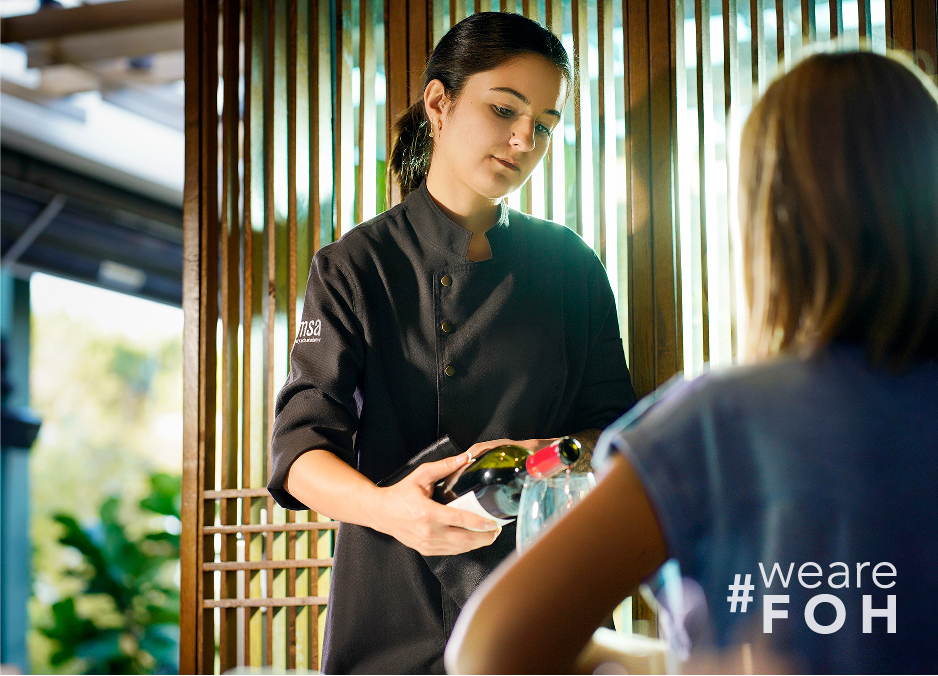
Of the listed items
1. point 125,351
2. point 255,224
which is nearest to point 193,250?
point 255,224

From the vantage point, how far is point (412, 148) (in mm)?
1758

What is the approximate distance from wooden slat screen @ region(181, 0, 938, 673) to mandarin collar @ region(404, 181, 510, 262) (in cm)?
49

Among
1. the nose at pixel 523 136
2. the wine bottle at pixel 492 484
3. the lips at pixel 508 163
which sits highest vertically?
the nose at pixel 523 136

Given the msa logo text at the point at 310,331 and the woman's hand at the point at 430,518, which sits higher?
the msa logo text at the point at 310,331

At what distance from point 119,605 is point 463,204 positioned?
535cm

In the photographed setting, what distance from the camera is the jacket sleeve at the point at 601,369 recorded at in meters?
1.59

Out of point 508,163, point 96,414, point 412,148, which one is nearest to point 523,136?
point 508,163

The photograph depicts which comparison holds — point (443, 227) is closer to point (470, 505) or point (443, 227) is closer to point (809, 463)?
point (470, 505)

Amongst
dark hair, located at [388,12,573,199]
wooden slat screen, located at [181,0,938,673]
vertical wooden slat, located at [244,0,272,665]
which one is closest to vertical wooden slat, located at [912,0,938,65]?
wooden slat screen, located at [181,0,938,673]

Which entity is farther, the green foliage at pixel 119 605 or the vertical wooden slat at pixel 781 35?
the green foliage at pixel 119 605

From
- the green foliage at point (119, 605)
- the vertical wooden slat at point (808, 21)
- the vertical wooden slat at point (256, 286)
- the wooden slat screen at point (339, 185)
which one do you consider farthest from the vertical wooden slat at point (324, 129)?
the green foliage at point (119, 605)

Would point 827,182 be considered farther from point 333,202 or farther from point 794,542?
point 333,202

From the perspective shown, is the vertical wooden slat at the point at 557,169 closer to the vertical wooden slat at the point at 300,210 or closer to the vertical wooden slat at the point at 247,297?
the vertical wooden slat at the point at 300,210

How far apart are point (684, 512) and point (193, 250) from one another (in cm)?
198
